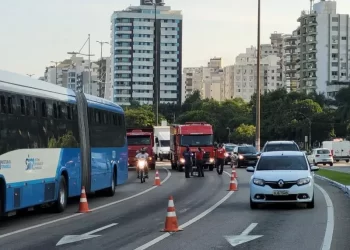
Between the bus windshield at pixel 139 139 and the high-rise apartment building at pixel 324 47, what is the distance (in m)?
111

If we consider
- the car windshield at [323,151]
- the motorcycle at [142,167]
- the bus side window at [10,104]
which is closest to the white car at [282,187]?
the bus side window at [10,104]

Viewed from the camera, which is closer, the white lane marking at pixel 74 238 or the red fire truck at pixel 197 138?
the white lane marking at pixel 74 238

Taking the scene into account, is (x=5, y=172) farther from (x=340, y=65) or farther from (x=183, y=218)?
(x=340, y=65)

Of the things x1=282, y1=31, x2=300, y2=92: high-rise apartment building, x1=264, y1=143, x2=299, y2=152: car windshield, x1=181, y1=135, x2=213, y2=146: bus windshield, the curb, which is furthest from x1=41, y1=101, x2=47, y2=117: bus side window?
x1=282, y1=31, x2=300, y2=92: high-rise apartment building

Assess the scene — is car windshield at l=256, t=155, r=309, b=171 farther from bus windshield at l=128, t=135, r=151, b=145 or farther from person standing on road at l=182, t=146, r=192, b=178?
bus windshield at l=128, t=135, r=151, b=145

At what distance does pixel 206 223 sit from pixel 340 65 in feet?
503

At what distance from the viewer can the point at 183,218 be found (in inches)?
768

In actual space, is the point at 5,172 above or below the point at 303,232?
above

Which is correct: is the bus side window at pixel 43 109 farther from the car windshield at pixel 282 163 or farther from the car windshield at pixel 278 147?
the car windshield at pixel 278 147

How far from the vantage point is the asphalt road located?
565 inches

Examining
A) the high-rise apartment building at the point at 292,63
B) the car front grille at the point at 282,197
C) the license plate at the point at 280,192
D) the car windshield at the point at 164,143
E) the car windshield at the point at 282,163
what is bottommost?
the car windshield at the point at 164,143

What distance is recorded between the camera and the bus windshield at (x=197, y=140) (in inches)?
1953

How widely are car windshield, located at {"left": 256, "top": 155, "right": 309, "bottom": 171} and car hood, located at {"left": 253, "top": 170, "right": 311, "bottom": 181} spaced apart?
557mm

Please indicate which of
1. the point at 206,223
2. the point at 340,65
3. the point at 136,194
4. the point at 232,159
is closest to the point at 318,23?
the point at 340,65
